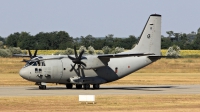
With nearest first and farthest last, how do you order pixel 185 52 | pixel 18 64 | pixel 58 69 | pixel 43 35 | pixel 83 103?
1. pixel 83 103
2. pixel 58 69
3. pixel 18 64
4. pixel 185 52
5. pixel 43 35

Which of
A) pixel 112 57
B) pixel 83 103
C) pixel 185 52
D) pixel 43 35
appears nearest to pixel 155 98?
pixel 83 103

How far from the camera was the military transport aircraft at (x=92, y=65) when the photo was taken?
4978 cm

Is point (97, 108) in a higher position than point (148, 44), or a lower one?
lower

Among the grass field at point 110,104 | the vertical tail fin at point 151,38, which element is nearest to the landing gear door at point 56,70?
the vertical tail fin at point 151,38

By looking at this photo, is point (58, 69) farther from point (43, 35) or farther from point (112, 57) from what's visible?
point (43, 35)

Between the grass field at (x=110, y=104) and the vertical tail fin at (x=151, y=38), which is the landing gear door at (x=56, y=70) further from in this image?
the grass field at (x=110, y=104)

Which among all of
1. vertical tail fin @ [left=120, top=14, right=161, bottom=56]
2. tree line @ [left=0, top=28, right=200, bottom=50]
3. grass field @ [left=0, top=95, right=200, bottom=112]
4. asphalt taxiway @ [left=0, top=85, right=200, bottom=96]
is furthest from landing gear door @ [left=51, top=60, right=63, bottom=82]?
tree line @ [left=0, top=28, right=200, bottom=50]

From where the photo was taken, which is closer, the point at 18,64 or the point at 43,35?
the point at 18,64

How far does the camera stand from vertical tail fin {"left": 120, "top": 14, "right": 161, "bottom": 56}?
54312mm

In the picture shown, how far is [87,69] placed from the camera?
51.5 m

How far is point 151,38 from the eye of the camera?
54.6 meters

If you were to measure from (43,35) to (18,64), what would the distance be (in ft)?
291

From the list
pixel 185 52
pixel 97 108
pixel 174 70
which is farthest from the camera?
pixel 185 52

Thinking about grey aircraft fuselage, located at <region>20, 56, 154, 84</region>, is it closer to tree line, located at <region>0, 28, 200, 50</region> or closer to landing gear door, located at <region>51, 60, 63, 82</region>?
landing gear door, located at <region>51, 60, 63, 82</region>
